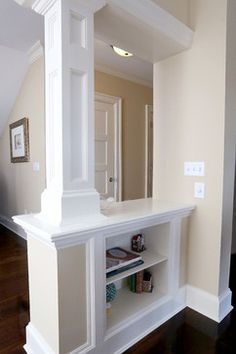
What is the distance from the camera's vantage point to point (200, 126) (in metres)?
1.84

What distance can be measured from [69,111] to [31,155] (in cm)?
234

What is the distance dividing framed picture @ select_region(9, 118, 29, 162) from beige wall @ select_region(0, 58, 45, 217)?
0.09 metres

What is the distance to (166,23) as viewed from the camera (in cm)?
165

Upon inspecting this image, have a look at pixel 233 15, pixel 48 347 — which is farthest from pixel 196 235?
pixel 233 15

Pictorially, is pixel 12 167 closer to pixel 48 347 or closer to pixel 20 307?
pixel 20 307

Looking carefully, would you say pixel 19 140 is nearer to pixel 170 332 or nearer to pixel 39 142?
pixel 39 142

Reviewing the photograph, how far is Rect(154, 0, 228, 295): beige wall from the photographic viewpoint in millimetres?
1737

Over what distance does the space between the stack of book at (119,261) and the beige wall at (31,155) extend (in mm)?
1809

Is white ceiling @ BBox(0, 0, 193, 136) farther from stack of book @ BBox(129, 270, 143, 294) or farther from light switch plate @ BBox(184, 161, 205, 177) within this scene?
stack of book @ BBox(129, 270, 143, 294)

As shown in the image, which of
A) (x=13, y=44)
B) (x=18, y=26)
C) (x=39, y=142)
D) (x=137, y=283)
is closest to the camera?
(x=137, y=283)

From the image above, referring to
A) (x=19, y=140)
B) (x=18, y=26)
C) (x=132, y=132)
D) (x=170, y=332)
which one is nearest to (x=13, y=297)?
(x=170, y=332)

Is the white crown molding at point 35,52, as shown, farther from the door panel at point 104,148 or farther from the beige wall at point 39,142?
the door panel at point 104,148

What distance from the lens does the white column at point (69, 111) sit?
4.09 ft

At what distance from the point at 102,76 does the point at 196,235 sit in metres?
2.64
